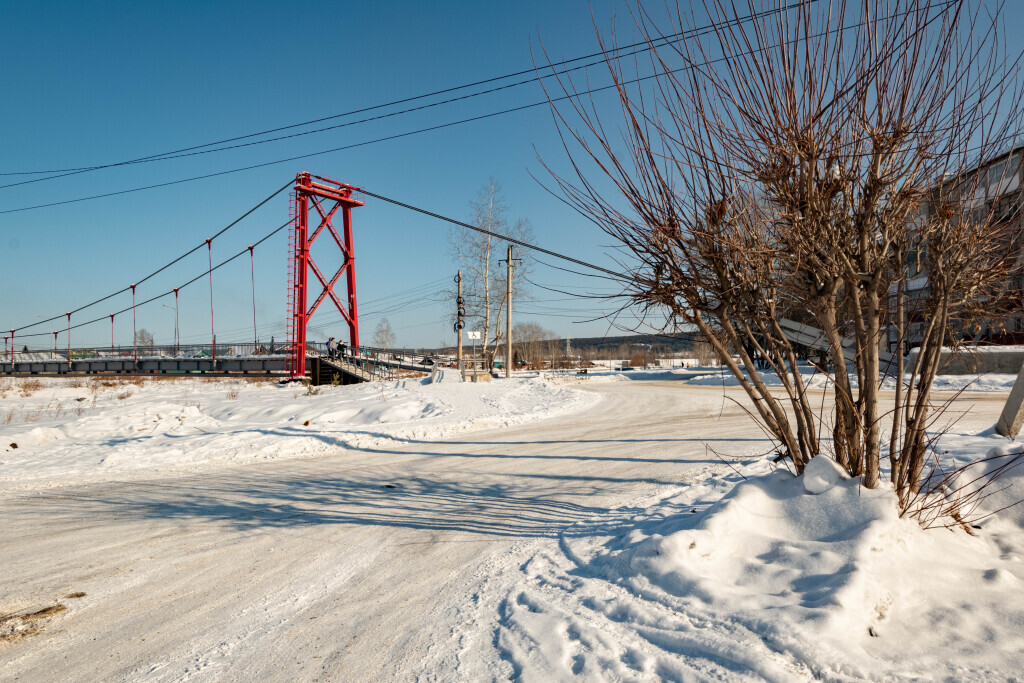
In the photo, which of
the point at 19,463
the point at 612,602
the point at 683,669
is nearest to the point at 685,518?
the point at 612,602

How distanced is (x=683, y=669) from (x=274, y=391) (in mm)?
24070

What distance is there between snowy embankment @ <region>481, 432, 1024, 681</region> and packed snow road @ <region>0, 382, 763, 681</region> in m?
0.51

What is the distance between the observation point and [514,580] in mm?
3523

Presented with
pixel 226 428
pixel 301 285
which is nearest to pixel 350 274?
pixel 301 285

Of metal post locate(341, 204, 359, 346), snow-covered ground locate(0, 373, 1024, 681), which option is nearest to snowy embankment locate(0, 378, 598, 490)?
snow-covered ground locate(0, 373, 1024, 681)

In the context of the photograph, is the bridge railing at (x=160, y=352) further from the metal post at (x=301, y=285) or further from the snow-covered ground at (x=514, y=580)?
the snow-covered ground at (x=514, y=580)

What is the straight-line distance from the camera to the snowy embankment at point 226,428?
838 centimetres

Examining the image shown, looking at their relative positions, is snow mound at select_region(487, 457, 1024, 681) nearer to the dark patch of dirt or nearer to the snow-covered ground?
the snow-covered ground

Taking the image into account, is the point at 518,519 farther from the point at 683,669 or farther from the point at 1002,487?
the point at 1002,487

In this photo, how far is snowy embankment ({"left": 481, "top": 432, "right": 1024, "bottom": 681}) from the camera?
7.63ft

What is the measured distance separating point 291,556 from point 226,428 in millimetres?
8524

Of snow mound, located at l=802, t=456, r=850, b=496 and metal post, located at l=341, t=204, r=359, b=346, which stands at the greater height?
metal post, located at l=341, t=204, r=359, b=346

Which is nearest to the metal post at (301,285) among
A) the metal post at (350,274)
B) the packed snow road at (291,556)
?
the metal post at (350,274)

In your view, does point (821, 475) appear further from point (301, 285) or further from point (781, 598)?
point (301, 285)
